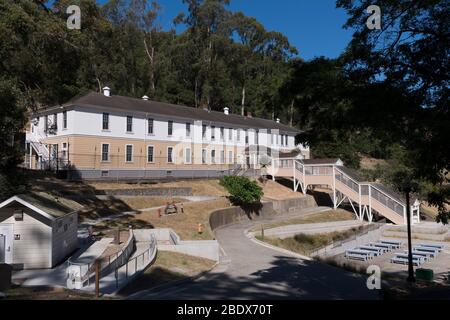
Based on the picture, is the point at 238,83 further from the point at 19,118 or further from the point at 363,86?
the point at 363,86

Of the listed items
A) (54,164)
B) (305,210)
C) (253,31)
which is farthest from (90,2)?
(253,31)

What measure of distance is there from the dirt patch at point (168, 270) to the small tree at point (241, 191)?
48.7 ft

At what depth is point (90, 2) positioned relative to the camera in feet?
82.9

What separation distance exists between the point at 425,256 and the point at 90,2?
26.0 metres

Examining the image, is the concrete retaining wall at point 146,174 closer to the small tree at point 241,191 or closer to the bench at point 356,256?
the small tree at point 241,191

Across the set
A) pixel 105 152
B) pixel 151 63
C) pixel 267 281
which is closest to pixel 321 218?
pixel 105 152

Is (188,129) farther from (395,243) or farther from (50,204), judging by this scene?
(50,204)

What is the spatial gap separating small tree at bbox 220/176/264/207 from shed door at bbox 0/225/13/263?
853 inches

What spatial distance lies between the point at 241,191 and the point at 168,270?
1848 cm

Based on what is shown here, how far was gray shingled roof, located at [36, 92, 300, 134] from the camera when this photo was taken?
41.2 m

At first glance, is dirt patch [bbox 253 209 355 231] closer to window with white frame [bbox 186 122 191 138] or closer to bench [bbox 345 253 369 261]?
bench [bbox 345 253 369 261]

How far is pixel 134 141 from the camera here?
44.1 meters

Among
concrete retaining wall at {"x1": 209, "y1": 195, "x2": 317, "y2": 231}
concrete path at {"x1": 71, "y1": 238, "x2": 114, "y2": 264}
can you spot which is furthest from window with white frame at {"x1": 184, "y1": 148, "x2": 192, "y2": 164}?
concrete path at {"x1": 71, "y1": 238, "x2": 114, "y2": 264}

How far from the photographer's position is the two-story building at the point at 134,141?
1556 inches
